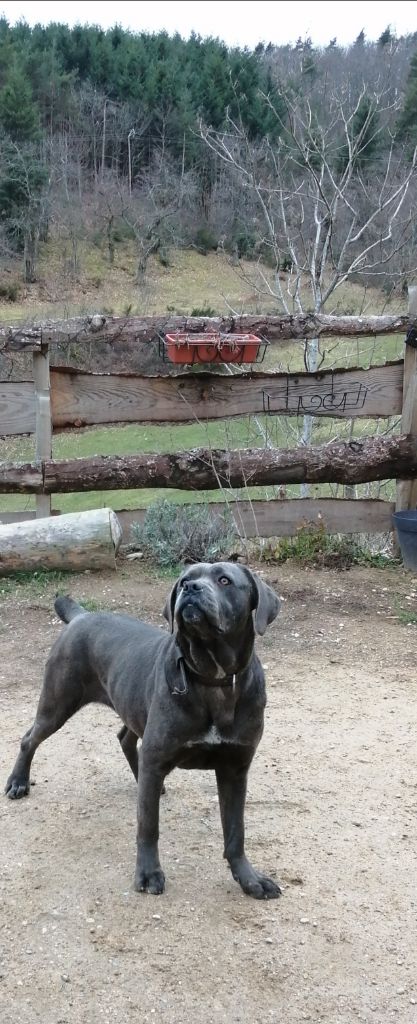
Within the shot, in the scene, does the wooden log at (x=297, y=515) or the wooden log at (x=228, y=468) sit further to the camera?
the wooden log at (x=297, y=515)

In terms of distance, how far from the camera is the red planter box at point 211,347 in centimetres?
720

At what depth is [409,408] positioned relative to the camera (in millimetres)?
7570

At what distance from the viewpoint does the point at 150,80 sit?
49469 millimetres

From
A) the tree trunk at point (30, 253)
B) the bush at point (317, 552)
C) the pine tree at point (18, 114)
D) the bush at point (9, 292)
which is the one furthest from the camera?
the pine tree at point (18, 114)

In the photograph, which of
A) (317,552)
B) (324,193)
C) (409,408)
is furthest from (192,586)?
(324,193)

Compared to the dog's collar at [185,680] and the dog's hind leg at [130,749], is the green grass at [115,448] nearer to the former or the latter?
the dog's hind leg at [130,749]

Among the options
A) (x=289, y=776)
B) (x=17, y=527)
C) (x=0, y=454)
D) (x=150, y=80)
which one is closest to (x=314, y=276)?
(x=17, y=527)

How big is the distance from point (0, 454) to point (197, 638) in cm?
1550

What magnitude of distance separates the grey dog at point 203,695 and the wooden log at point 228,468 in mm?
3850

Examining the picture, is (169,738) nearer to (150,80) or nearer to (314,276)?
(314,276)

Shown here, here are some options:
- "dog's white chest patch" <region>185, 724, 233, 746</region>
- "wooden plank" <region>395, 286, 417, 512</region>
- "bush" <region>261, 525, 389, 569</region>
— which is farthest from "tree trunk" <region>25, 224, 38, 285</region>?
"dog's white chest patch" <region>185, 724, 233, 746</region>

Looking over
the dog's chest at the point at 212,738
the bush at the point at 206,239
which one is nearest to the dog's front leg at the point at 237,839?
the dog's chest at the point at 212,738

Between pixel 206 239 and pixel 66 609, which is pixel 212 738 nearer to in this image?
pixel 66 609

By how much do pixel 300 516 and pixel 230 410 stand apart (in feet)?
3.45
